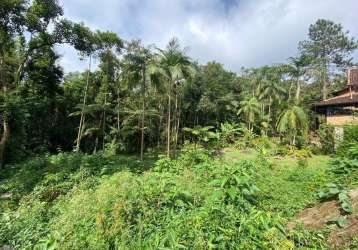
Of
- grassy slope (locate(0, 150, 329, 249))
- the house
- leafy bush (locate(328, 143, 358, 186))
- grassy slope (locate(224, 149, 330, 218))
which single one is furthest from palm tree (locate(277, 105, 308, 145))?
grassy slope (locate(0, 150, 329, 249))

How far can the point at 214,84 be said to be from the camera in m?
27.2

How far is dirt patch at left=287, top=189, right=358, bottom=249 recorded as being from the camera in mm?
3123

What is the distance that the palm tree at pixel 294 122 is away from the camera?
21.3 metres

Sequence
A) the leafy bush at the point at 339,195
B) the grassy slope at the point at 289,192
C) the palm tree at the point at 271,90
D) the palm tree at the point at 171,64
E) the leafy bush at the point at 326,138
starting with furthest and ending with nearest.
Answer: the palm tree at the point at 271,90 < the leafy bush at the point at 326,138 < the palm tree at the point at 171,64 < the grassy slope at the point at 289,192 < the leafy bush at the point at 339,195

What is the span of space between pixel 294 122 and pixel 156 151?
36.2ft

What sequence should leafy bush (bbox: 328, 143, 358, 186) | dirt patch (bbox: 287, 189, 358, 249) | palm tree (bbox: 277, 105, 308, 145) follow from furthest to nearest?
1. palm tree (bbox: 277, 105, 308, 145)
2. leafy bush (bbox: 328, 143, 358, 186)
3. dirt patch (bbox: 287, 189, 358, 249)

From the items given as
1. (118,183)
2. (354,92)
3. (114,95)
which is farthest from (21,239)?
(354,92)

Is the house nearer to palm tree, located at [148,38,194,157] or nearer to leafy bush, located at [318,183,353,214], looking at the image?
palm tree, located at [148,38,194,157]

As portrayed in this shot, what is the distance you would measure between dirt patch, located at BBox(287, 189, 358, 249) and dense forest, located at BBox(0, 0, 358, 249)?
0.22 ft

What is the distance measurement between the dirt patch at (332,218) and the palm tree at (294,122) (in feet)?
59.9

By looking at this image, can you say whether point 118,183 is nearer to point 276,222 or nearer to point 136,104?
point 276,222

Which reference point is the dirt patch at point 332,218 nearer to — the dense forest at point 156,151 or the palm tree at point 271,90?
the dense forest at point 156,151

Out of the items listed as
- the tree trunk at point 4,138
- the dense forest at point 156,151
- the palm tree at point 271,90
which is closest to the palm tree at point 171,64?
the dense forest at point 156,151

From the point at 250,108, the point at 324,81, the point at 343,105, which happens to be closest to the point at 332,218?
the point at 343,105
